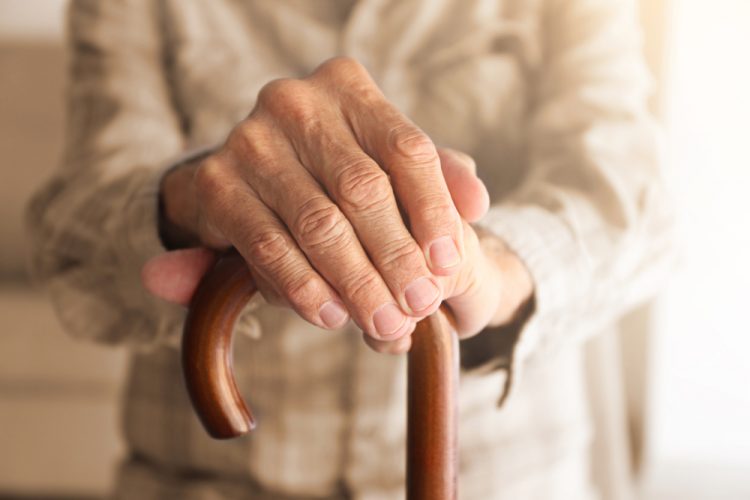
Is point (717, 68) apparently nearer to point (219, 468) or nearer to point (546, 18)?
point (546, 18)

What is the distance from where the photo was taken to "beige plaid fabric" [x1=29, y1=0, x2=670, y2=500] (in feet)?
1.41

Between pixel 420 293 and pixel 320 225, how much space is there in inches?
1.6

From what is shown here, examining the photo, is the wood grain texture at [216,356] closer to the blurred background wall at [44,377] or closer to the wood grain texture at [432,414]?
the wood grain texture at [432,414]

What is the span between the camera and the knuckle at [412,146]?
25 cm

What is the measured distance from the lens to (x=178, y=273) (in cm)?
29

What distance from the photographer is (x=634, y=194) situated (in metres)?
0.43

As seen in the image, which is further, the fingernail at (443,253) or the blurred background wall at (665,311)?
the blurred background wall at (665,311)

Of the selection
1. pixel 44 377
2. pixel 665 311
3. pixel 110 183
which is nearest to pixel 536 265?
pixel 110 183

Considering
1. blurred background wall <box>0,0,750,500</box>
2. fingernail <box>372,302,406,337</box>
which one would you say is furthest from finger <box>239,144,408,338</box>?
blurred background wall <box>0,0,750,500</box>

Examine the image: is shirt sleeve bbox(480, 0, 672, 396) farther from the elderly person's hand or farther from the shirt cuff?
the elderly person's hand

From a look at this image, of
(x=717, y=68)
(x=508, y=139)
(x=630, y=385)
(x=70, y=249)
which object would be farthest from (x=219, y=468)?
(x=630, y=385)

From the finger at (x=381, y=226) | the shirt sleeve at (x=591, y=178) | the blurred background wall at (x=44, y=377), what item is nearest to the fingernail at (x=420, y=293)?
the finger at (x=381, y=226)

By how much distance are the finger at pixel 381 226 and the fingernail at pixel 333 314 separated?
0.06 ft

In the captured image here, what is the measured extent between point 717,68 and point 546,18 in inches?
22.8
